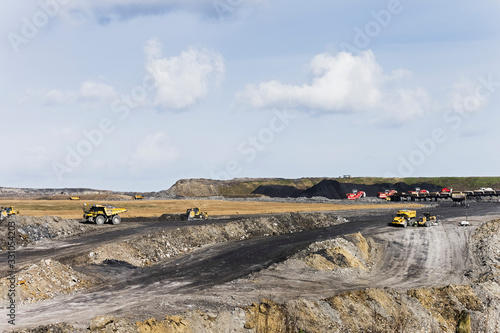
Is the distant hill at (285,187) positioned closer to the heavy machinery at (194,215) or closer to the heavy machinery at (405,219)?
the heavy machinery at (194,215)

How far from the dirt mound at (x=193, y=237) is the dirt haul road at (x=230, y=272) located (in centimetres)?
42

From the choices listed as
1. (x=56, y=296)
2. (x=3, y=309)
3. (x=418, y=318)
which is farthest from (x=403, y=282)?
(x=3, y=309)

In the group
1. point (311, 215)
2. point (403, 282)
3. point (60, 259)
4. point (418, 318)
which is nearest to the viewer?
point (418, 318)

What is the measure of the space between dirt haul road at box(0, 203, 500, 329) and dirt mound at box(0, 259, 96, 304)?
71 centimetres

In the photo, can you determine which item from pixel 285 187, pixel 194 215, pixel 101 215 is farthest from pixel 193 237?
pixel 285 187

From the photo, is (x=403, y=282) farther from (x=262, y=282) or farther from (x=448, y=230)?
(x=448, y=230)

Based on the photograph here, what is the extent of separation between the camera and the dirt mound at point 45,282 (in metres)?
25.4

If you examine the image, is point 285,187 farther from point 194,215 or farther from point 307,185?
point 194,215

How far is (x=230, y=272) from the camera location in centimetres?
3266

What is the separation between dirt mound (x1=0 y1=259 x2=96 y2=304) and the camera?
25.4 meters

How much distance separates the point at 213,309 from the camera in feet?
75.1

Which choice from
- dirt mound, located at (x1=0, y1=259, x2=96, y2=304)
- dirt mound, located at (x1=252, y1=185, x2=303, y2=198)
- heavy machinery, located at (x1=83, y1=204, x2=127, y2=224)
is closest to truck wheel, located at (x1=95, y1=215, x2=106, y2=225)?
heavy machinery, located at (x1=83, y1=204, x2=127, y2=224)

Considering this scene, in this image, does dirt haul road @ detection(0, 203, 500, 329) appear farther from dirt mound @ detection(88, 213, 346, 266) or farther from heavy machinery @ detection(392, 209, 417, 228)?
heavy machinery @ detection(392, 209, 417, 228)

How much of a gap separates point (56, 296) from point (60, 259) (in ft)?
34.9
